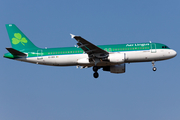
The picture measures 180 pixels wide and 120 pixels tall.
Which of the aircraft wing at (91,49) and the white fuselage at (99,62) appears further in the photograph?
the white fuselage at (99,62)

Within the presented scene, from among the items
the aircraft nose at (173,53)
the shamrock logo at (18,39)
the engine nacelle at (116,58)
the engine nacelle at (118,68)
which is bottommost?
the engine nacelle at (118,68)

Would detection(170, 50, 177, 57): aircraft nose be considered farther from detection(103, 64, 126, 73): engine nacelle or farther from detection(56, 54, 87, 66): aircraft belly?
detection(56, 54, 87, 66): aircraft belly

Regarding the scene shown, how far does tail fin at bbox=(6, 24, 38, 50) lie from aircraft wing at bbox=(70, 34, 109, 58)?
9564 mm

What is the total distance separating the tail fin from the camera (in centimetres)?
5416

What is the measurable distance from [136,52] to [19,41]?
18754 millimetres

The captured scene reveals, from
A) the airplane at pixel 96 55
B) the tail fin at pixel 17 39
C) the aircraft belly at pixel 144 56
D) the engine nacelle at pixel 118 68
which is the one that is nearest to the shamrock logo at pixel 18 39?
the tail fin at pixel 17 39

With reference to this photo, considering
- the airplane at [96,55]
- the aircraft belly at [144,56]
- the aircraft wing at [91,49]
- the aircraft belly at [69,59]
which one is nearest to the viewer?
the aircraft wing at [91,49]

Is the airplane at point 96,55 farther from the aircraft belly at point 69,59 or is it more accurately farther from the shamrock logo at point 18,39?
→ the shamrock logo at point 18,39

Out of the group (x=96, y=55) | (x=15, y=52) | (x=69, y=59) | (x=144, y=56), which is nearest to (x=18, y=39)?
(x=15, y=52)

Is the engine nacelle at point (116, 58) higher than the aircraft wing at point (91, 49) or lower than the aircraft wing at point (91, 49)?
lower

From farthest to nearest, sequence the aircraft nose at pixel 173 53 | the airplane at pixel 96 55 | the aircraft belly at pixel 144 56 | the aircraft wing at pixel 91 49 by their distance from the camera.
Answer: the aircraft nose at pixel 173 53 → the aircraft belly at pixel 144 56 → the airplane at pixel 96 55 → the aircraft wing at pixel 91 49

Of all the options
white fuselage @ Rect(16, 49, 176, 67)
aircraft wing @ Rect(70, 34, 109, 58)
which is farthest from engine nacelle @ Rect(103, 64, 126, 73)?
aircraft wing @ Rect(70, 34, 109, 58)

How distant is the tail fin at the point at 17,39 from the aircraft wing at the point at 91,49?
31.4 feet

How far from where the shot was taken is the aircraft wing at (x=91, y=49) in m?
47.7
